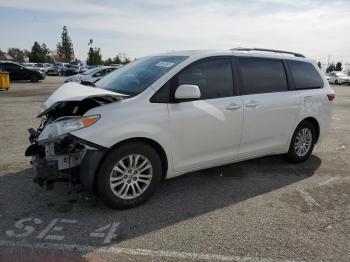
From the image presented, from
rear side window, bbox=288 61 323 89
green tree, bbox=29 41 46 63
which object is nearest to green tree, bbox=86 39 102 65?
green tree, bbox=29 41 46 63

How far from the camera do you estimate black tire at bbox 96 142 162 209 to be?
3.95 meters

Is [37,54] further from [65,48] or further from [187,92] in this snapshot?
[187,92]

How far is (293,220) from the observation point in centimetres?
407

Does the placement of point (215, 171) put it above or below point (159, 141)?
below

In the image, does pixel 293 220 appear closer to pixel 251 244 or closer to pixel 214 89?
pixel 251 244

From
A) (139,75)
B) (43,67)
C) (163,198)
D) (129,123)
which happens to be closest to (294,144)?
(163,198)

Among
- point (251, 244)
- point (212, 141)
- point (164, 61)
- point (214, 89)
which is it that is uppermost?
point (164, 61)

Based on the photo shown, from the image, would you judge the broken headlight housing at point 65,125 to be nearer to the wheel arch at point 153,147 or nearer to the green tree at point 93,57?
the wheel arch at point 153,147

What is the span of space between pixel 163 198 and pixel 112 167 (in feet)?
3.07

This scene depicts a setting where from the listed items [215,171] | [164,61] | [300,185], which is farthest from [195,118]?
[300,185]

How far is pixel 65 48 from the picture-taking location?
88.6 meters

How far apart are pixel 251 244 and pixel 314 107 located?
10.6ft

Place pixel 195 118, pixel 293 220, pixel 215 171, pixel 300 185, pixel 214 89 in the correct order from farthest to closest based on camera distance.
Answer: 1. pixel 215 171
2. pixel 300 185
3. pixel 214 89
4. pixel 195 118
5. pixel 293 220

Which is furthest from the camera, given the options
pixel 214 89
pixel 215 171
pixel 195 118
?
pixel 215 171
